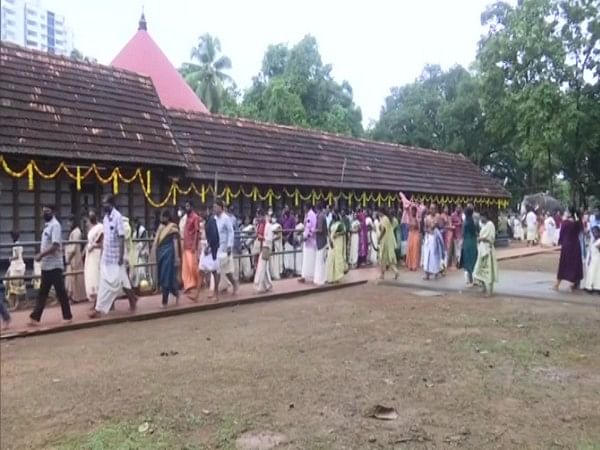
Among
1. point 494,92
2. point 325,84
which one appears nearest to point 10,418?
point 494,92

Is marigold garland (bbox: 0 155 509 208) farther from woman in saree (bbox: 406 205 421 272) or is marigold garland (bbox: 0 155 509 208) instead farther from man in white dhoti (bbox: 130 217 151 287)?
woman in saree (bbox: 406 205 421 272)

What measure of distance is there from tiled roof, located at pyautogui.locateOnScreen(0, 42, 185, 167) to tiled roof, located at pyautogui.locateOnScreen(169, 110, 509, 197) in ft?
4.25

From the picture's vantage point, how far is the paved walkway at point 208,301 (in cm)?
817

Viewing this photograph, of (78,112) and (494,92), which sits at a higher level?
(494,92)

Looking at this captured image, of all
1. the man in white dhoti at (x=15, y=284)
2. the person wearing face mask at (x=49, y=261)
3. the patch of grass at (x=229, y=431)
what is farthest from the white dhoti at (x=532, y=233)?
the patch of grass at (x=229, y=431)

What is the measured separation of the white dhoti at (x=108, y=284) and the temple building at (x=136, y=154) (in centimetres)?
403

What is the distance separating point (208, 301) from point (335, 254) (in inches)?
134

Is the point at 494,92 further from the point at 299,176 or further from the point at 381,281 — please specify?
the point at 381,281

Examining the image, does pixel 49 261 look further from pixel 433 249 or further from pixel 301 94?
pixel 301 94

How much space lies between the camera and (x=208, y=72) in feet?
129

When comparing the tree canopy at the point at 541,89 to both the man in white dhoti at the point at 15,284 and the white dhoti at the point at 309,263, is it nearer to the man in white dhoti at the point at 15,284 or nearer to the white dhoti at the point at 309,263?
the white dhoti at the point at 309,263

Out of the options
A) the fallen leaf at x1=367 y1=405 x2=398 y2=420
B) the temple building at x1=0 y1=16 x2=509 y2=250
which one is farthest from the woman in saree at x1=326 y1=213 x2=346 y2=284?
the fallen leaf at x1=367 y1=405 x2=398 y2=420

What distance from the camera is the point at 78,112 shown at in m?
13.1

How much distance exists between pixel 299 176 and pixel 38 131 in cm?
782
